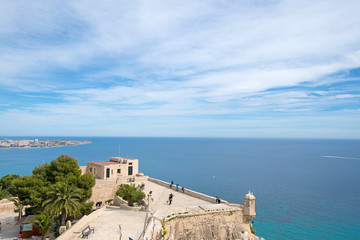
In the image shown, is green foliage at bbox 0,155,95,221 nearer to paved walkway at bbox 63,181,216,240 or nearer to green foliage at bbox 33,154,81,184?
green foliage at bbox 33,154,81,184

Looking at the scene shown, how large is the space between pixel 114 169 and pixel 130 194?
9260 millimetres

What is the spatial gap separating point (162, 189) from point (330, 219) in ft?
89.9

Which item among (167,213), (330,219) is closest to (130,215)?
(167,213)

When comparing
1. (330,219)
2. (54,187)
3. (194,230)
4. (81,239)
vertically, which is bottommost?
(330,219)

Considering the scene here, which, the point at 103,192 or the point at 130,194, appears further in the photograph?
the point at 103,192

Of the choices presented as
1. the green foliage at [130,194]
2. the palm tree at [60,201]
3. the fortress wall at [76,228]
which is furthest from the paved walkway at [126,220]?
the palm tree at [60,201]

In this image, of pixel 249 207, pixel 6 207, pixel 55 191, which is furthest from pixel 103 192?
pixel 249 207

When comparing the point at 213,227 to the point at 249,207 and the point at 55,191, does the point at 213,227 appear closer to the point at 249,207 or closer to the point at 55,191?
the point at 249,207

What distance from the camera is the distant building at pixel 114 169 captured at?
115 feet

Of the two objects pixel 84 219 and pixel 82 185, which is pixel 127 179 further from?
pixel 84 219

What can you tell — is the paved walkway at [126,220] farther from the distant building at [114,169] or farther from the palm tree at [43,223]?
the distant building at [114,169]

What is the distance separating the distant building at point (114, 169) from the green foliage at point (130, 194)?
5.66 meters

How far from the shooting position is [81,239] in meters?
15.1

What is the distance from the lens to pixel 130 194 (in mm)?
27750
